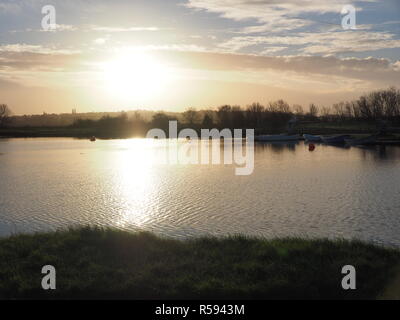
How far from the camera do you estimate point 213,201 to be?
96.8 ft

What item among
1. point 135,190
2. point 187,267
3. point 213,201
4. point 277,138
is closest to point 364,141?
point 277,138

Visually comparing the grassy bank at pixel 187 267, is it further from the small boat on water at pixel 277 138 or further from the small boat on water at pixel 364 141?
the small boat on water at pixel 277 138

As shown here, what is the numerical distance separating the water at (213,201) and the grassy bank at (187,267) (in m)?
4.40

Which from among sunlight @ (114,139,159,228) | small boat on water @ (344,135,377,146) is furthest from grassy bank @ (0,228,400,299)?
small boat on water @ (344,135,377,146)

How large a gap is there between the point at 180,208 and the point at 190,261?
1302 centimetres

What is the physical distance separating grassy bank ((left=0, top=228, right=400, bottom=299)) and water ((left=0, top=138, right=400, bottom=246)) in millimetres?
4403

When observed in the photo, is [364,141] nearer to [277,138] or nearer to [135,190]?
[277,138]

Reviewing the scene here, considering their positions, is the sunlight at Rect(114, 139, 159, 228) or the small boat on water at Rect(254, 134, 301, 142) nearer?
the sunlight at Rect(114, 139, 159, 228)

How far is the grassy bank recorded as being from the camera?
11.9 m

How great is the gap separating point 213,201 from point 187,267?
52.4 ft

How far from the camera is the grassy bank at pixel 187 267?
11.9 metres

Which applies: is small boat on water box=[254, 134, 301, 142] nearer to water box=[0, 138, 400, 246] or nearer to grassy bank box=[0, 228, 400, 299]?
water box=[0, 138, 400, 246]
